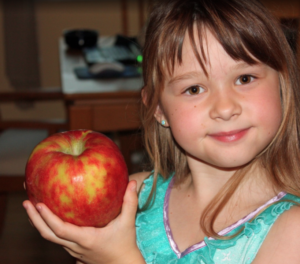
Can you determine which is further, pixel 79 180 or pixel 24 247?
pixel 24 247

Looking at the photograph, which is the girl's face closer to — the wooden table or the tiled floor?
the wooden table

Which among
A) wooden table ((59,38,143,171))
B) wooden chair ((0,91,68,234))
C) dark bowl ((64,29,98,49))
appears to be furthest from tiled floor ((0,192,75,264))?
dark bowl ((64,29,98,49))

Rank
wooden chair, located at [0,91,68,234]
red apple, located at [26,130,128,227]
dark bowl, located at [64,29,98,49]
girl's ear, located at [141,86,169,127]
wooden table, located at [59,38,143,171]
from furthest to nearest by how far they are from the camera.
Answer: dark bowl, located at [64,29,98,49], wooden chair, located at [0,91,68,234], wooden table, located at [59,38,143,171], girl's ear, located at [141,86,169,127], red apple, located at [26,130,128,227]

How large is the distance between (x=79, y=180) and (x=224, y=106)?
0.34 m

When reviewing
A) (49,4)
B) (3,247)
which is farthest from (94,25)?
(3,247)

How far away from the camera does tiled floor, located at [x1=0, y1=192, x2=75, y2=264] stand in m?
2.36

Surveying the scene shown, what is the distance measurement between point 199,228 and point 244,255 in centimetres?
14

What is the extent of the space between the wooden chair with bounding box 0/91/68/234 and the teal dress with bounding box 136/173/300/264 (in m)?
1.13

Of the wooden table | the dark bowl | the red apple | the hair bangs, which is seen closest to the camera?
the red apple

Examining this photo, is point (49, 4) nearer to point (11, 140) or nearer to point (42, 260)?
point (11, 140)

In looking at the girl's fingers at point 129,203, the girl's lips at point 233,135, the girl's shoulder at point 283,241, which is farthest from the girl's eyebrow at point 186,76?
the girl's shoulder at point 283,241

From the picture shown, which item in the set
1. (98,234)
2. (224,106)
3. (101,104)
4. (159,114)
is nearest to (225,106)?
(224,106)

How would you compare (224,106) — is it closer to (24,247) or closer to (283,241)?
(283,241)

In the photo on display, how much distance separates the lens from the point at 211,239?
1.06m
